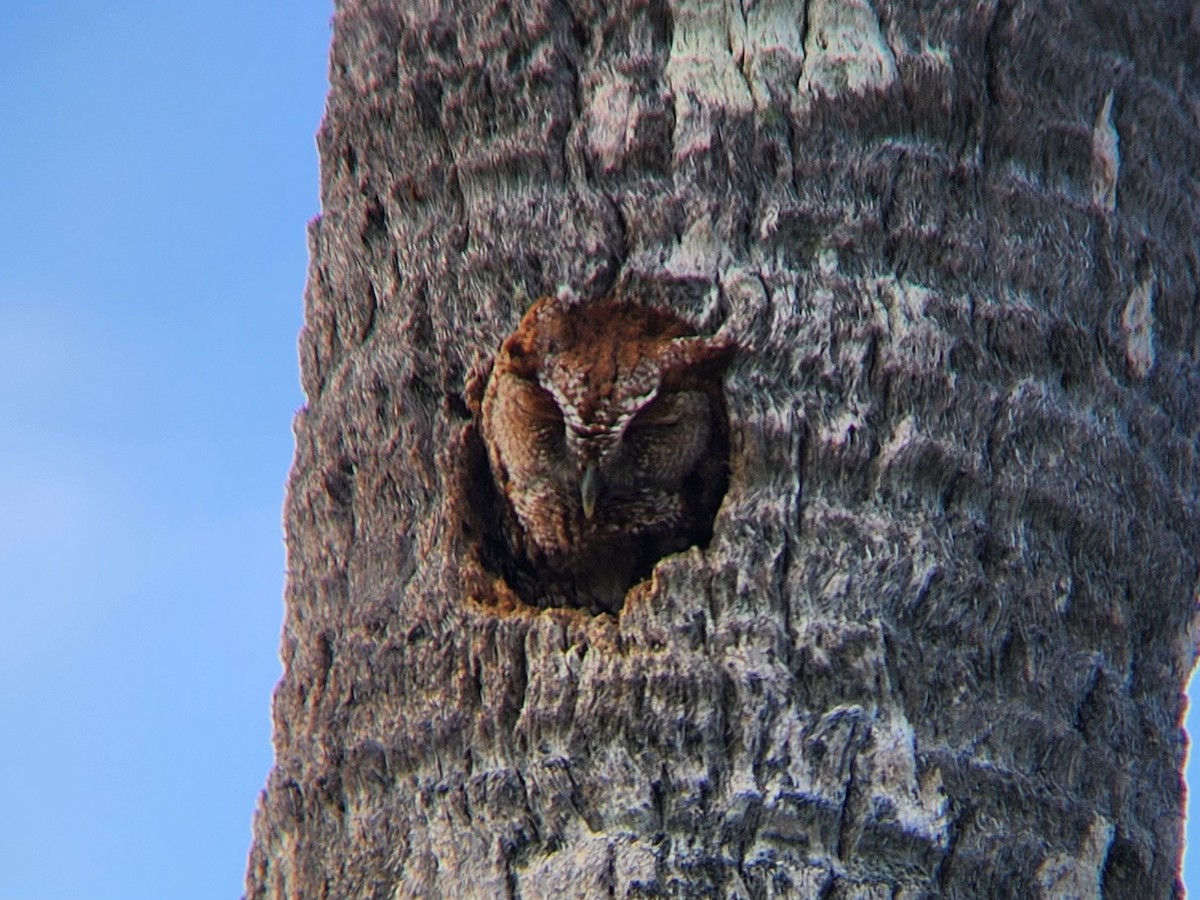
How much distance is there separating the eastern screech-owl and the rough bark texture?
0.06 meters

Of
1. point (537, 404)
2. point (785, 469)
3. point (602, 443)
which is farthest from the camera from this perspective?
point (602, 443)

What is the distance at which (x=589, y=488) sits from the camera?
2791 mm

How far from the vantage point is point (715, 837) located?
2.08 metres

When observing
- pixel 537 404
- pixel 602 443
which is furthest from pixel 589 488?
pixel 537 404

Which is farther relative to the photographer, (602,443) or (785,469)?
(602,443)

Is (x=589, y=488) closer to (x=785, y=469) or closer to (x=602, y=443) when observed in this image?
(x=602, y=443)

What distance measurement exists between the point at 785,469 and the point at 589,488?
0.59 meters

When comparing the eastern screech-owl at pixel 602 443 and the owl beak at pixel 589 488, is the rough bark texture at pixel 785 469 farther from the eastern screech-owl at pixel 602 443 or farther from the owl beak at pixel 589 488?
the owl beak at pixel 589 488

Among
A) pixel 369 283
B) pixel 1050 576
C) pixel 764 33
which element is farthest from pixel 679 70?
pixel 1050 576

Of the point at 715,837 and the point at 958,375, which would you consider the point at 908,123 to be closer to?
the point at 958,375

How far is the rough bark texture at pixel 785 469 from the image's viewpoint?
7.02 ft

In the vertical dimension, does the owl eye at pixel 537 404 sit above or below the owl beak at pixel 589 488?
above

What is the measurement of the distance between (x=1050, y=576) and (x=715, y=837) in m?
0.59

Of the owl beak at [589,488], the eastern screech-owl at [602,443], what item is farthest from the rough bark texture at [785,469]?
the owl beak at [589,488]
